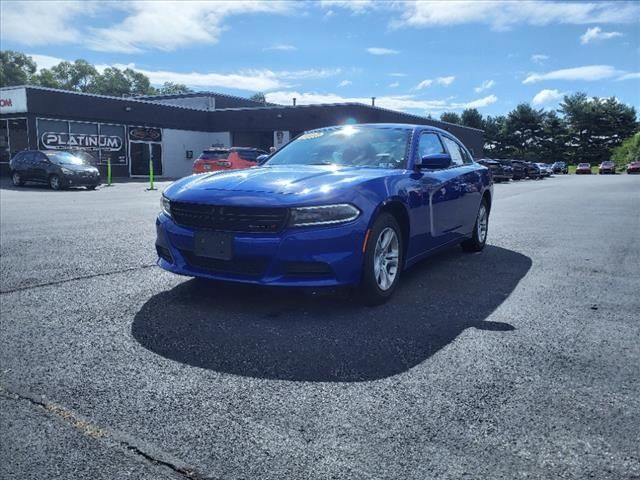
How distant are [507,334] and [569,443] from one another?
1.46 metres

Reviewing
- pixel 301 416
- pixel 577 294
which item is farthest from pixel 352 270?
pixel 577 294

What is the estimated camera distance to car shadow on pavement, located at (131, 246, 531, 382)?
322 cm

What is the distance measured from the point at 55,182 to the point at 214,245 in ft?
60.3

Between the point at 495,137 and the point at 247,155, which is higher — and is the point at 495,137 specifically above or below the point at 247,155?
above

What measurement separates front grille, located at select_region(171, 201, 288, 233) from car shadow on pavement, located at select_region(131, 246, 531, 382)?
65 centimetres

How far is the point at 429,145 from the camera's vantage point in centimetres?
571

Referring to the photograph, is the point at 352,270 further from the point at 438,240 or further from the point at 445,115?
the point at 445,115

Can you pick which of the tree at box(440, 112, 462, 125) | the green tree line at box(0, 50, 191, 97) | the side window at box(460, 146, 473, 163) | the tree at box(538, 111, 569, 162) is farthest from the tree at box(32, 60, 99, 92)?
the side window at box(460, 146, 473, 163)

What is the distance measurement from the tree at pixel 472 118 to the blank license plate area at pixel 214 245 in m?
93.7

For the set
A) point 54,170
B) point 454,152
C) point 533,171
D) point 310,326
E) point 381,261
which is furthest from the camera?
point 533,171

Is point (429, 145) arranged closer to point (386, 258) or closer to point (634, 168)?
point (386, 258)

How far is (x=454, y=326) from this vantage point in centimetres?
396

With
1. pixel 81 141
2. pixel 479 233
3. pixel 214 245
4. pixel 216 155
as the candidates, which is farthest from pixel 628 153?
pixel 214 245

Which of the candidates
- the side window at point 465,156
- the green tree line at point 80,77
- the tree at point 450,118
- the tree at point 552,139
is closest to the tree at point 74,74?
the green tree line at point 80,77
